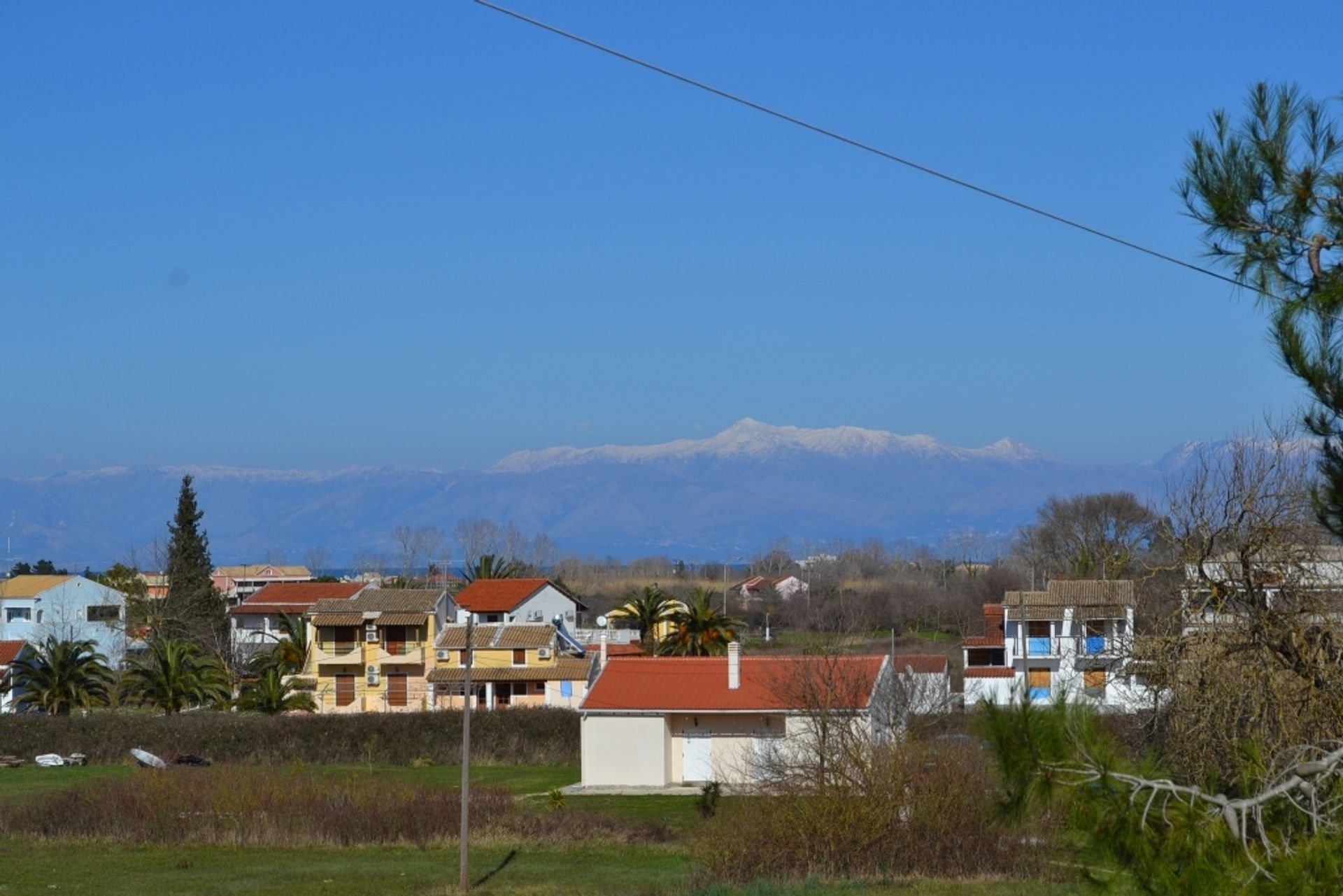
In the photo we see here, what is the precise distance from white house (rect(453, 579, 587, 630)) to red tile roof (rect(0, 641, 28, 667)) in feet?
60.9

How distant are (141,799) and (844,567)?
112 metres

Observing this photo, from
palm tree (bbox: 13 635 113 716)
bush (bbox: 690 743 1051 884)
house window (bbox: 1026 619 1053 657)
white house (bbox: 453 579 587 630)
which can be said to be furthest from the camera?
white house (bbox: 453 579 587 630)

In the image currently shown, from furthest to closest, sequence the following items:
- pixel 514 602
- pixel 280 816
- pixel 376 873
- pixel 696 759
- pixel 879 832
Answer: pixel 514 602
pixel 696 759
pixel 280 816
pixel 376 873
pixel 879 832

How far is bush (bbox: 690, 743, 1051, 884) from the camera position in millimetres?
25969

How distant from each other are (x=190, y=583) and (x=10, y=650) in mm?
11658

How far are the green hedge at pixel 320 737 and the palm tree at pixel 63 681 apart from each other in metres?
5.29

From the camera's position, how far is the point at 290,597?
276 feet

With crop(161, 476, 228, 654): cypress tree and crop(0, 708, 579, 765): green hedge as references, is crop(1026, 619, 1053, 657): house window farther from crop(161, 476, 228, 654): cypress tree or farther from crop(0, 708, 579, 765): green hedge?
crop(161, 476, 228, 654): cypress tree

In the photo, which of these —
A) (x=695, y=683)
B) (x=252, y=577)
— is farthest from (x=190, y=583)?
(x=252, y=577)

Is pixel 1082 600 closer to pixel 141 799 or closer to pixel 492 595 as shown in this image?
pixel 492 595

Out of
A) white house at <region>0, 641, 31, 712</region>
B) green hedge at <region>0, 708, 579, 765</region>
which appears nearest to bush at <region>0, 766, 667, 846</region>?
green hedge at <region>0, 708, 579, 765</region>

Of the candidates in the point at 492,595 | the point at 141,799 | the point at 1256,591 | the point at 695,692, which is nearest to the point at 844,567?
the point at 492,595

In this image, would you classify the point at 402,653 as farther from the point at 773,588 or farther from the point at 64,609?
the point at 773,588

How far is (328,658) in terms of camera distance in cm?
6394
